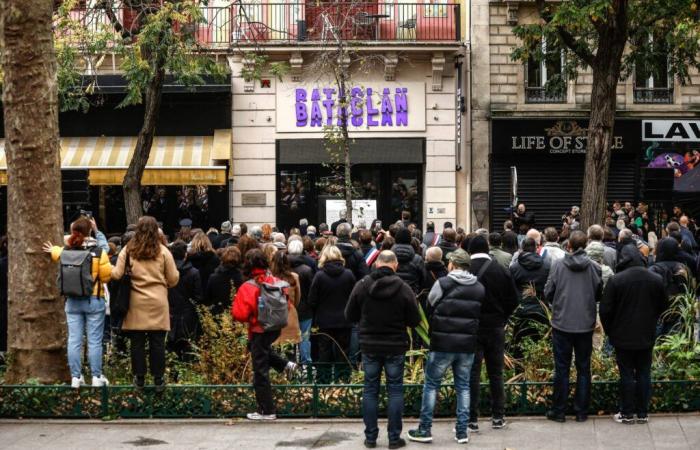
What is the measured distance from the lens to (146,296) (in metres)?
10.4

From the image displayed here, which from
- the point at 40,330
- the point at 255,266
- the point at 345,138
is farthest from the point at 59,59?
the point at 255,266

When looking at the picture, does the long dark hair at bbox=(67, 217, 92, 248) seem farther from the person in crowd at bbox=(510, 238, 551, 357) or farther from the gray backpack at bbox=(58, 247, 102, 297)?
the person in crowd at bbox=(510, 238, 551, 357)

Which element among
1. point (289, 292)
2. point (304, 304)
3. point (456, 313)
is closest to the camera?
point (456, 313)

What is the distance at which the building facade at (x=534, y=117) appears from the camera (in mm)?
26500

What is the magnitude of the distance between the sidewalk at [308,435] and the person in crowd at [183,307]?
6.72 ft

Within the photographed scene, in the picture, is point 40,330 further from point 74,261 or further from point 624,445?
point 624,445

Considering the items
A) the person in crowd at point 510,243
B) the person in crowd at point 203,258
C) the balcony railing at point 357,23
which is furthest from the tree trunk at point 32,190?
the balcony railing at point 357,23

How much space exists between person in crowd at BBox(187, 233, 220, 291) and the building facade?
14.2 metres

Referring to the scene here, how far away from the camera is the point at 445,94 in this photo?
26.4 m

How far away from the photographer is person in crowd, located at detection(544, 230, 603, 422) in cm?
1005

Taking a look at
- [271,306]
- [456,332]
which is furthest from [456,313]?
[271,306]

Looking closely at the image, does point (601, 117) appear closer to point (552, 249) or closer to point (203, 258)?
point (552, 249)

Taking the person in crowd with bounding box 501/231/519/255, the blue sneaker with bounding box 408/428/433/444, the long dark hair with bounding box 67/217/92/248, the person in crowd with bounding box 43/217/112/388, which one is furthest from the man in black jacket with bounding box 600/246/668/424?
the long dark hair with bounding box 67/217/92/248

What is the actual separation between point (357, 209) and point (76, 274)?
1413 centimetres
